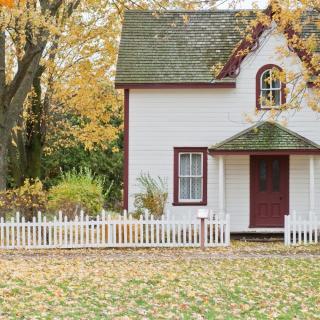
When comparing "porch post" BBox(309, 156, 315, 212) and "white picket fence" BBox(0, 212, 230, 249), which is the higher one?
"porch post" BBox(309, 156, 315, 212)

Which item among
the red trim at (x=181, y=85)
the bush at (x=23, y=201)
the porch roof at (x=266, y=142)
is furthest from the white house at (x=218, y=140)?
the bush at (x=23, y=201)

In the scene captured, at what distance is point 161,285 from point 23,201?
947 centimetres

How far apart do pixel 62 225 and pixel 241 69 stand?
818 centimetres

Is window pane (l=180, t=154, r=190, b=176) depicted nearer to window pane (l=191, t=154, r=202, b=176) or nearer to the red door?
window pane (l=191, t=154, r=202, b=176)

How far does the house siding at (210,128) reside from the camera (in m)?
24.4

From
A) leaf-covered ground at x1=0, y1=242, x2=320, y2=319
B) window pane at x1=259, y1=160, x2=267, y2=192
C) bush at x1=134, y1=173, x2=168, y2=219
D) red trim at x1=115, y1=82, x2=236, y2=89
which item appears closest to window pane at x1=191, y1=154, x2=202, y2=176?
bush at x1=134, y1=173, x2=168, y2=219

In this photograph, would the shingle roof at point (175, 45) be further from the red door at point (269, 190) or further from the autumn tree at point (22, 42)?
the red door at point (269, 190)

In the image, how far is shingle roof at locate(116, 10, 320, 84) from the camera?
24516mm

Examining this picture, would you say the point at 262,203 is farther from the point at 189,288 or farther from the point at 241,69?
the point at 189,288

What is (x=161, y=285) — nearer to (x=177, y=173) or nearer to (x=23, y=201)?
(x=23, y=201)

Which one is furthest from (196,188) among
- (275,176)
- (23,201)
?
(23,201)

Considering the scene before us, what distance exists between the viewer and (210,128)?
24438 millimetres

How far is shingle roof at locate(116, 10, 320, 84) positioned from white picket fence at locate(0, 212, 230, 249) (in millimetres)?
5342

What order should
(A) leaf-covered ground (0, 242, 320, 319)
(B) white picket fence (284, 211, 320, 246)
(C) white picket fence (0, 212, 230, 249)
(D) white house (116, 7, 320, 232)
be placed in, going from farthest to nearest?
(D) white house (116, 7, 320, 232)
(B) white picket fence (284, 211, 320, 246)
(C) white picket fence (0, 212, 230, 249)
(A) leaf-covered ground (0, 242, 320, 319)
